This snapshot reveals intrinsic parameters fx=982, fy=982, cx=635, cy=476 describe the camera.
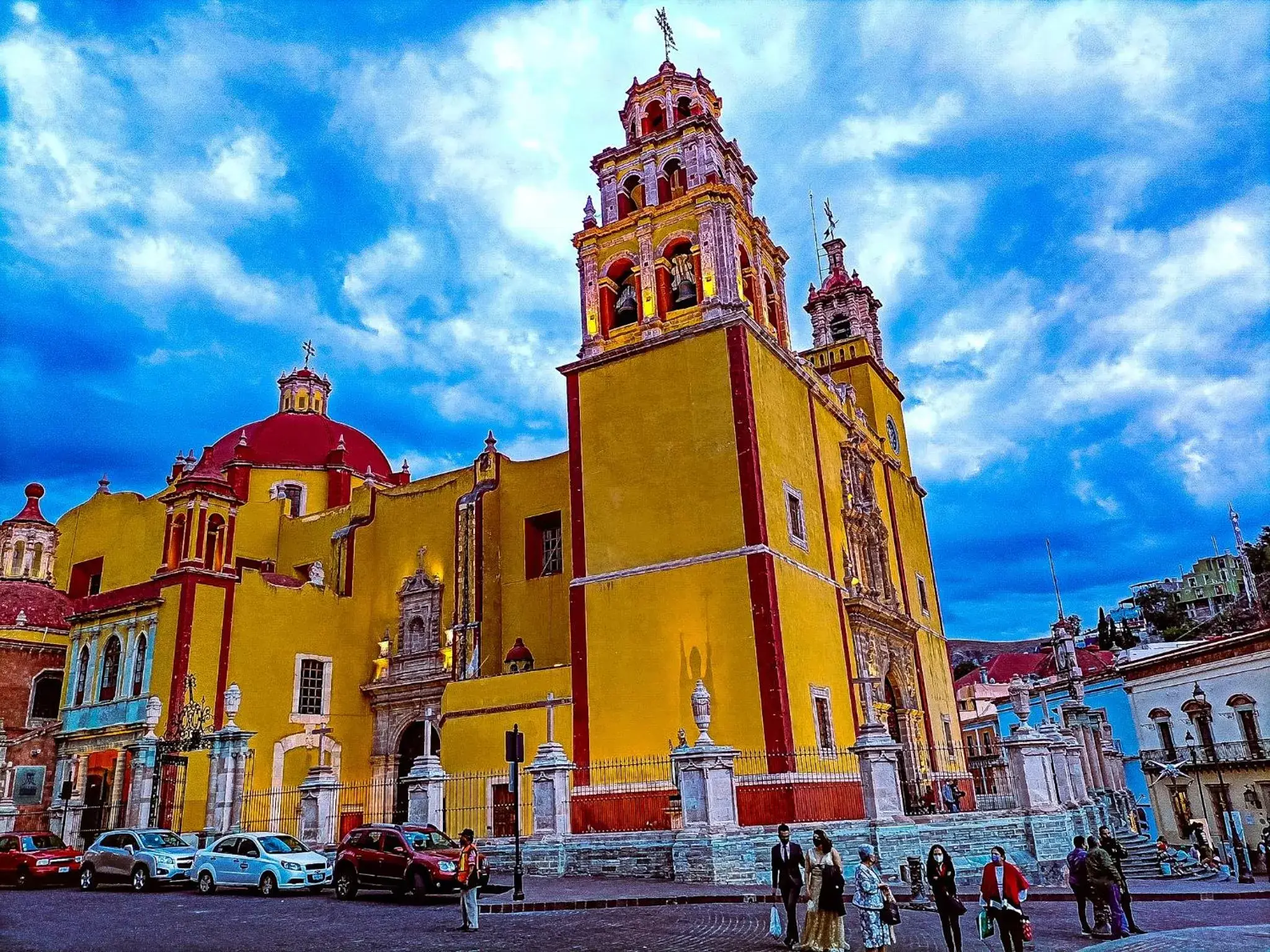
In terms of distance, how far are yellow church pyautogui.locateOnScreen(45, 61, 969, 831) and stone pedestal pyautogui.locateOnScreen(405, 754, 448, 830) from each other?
9.13ft

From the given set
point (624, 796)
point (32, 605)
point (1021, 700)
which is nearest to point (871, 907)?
point (624, 796)

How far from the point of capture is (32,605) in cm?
2717

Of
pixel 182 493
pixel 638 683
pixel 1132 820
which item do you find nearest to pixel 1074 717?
pixel 1132 820

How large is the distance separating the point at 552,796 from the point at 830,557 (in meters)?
9.97

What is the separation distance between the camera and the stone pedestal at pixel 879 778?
1484 cm

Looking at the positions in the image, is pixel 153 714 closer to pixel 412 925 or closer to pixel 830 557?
pixel 412 925

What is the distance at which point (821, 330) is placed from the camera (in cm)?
3394

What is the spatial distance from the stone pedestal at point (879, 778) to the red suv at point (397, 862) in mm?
5845

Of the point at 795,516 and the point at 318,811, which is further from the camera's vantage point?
the point at 795,516

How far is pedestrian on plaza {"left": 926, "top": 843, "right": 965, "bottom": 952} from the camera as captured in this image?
8.62 meters

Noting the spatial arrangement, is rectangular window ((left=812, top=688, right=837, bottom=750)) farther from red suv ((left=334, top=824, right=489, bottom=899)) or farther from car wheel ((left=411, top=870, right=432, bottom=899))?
car wheel ((left=411, top=870, right=432, bottom=899))

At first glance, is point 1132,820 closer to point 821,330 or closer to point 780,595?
point 780,595

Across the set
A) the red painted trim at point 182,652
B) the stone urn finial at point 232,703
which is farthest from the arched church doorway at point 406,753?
the stone urn finial at point 232,703

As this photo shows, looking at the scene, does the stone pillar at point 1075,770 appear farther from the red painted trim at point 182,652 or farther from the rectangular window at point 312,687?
the red painted trim at point 182,652
